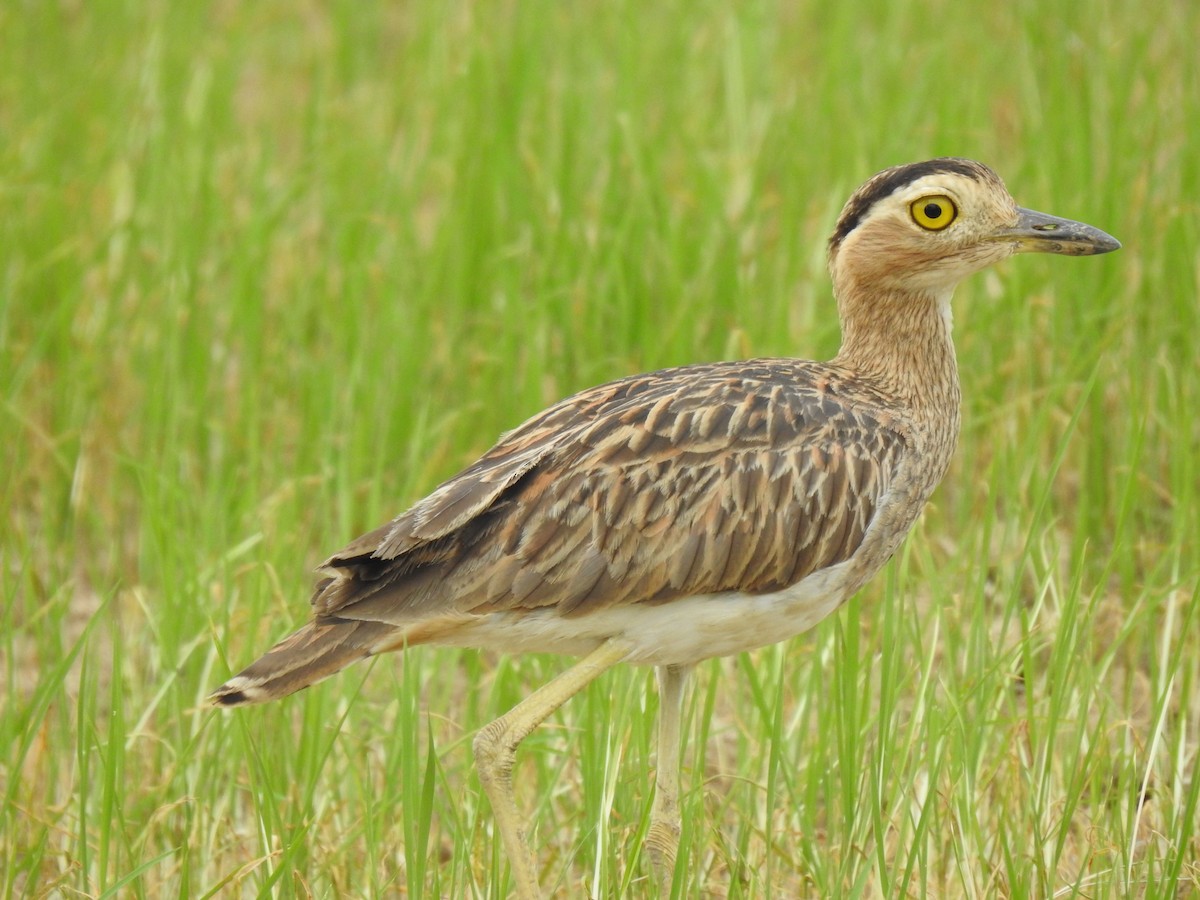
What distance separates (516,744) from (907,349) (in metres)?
1.50

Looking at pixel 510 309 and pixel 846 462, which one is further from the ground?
pixel 510 309

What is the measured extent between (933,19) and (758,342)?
11.7 feet

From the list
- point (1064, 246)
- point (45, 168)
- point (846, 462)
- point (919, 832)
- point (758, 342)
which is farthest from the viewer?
point (45, 168)

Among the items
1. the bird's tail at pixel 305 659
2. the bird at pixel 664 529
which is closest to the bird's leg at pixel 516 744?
the bird at pixel 664 529

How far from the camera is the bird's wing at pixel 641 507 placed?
4.08m

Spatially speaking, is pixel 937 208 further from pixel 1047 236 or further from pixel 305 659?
pixel 305 659

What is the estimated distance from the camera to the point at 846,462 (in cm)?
432

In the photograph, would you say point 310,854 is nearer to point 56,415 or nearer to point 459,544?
point 459,544

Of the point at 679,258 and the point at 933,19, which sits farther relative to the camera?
the point at 933,19

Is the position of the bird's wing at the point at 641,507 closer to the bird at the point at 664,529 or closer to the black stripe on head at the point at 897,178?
the bird at the point at 664,529

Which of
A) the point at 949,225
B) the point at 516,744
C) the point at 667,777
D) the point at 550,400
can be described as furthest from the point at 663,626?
the point at 550,400

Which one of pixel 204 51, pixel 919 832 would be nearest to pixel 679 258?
pixel 919 832

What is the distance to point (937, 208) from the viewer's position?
15.1 feet

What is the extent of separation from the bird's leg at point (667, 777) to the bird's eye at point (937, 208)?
1.28 metres
